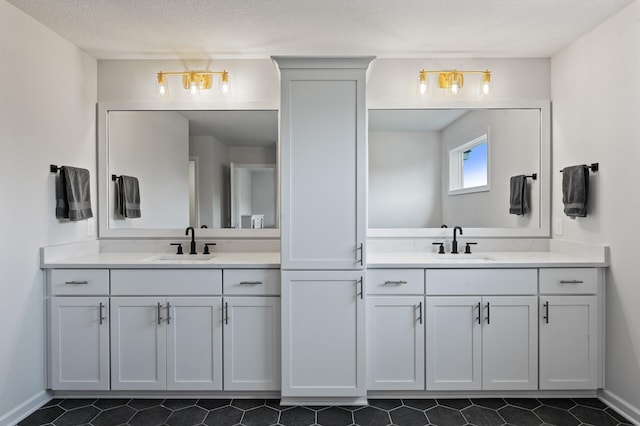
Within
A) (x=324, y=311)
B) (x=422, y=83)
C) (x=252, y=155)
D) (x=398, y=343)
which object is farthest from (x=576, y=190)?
(x=252, y=155)

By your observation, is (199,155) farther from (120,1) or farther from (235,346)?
(235,346)

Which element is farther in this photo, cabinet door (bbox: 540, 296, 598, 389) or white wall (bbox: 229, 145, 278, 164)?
white wall (bbox: 229, 145, 278, 164)

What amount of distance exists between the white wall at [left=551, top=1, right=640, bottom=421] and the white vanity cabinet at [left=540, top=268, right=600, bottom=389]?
0.30 feet

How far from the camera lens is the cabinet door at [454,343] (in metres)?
2.32

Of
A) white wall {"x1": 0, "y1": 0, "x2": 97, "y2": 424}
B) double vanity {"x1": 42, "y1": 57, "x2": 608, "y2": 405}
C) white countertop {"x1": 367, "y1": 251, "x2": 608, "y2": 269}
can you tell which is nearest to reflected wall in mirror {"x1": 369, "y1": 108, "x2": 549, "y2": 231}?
white countertop {"x1": 367, "y1": 251, "x2": 608, "y2": 269}

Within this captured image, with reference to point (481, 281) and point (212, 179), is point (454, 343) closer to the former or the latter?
point (481, 281)

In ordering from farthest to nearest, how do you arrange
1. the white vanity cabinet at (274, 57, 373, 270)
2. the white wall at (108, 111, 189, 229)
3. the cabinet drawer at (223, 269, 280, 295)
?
the white wall at (108, 111, 189, 229) < the cabinet drawer at (223, 269, 280, 295) < the white vanity cabinet at (274, 57, 373, 270)

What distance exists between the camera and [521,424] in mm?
2094

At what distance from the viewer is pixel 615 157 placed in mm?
2238

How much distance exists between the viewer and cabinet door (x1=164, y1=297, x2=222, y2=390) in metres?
2.33

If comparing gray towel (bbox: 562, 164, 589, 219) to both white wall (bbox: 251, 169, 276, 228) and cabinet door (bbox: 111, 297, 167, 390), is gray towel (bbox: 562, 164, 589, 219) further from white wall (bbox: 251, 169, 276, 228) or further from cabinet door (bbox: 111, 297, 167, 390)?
cabinet door (bbox: 111, 297, 167, 390)

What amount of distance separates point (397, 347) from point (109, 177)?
8.08 feet

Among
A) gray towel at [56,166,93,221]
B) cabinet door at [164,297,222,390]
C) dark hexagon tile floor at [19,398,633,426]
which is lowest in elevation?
dark hexagon tile floor at [19,398,633,426]

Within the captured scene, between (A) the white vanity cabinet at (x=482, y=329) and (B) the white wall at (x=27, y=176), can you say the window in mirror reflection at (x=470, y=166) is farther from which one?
(B) the white wall at (x=27, y=176)
